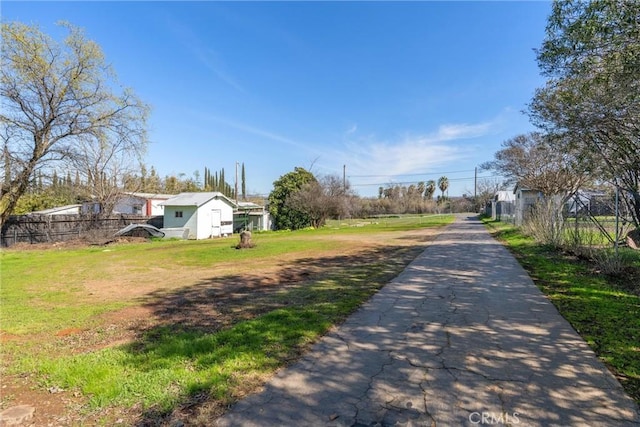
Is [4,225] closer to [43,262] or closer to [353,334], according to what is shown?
[43,262]

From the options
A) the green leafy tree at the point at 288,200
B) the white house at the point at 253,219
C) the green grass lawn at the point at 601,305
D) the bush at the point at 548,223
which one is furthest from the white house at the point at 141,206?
the green grass lawn at the point at 601,305

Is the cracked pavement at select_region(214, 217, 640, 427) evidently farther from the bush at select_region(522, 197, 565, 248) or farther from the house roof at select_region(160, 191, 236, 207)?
the house roof at select_region(160, 191, 236, 207)

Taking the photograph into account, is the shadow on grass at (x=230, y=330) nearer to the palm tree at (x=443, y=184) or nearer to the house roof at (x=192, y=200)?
the house roof at (x=192, y=200)

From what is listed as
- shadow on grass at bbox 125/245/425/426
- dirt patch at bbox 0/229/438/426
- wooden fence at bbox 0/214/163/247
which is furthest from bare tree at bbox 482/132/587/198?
wooden fence at bbox 0/214/163/247

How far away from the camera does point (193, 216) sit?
27719mm

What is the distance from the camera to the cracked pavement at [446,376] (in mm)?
2590

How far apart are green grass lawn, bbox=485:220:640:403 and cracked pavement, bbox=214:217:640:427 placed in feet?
0.50

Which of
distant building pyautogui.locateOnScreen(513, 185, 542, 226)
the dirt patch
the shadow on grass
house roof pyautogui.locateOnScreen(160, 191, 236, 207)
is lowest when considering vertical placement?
the dirt patch

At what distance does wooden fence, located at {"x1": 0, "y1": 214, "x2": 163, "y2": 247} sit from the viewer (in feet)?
65.7

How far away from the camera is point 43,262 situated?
13.3 m

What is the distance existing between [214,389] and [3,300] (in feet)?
22.1

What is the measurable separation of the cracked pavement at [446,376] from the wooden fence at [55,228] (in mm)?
22846

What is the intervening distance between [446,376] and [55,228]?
2495cm

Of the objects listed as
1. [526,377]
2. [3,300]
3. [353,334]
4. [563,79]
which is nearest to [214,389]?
[353,334]
